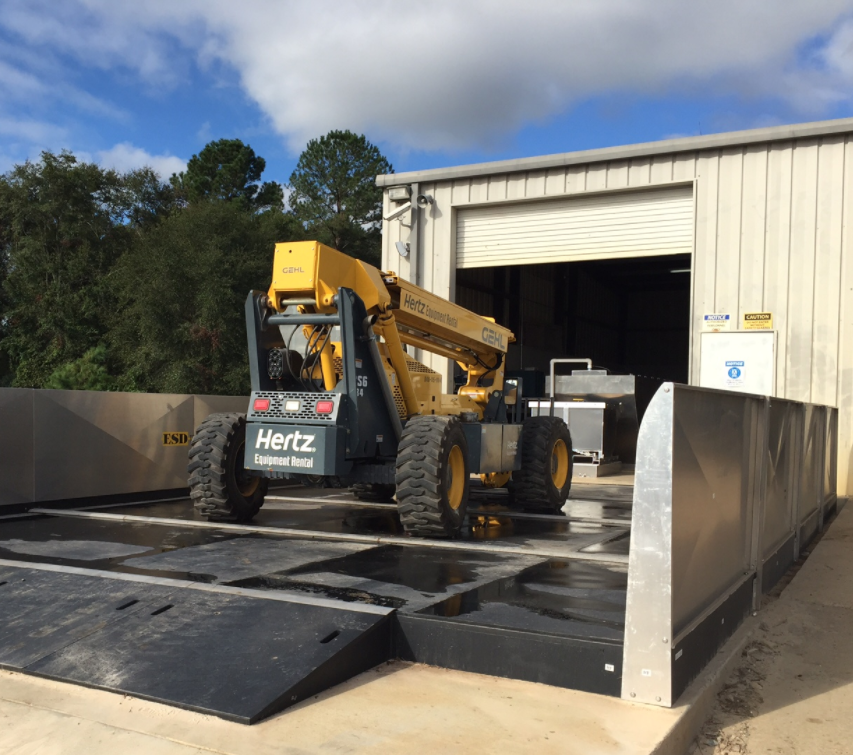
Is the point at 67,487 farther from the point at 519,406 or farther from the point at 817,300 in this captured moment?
the point at 817,300

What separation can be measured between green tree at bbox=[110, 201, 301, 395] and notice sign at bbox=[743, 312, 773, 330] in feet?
79.5

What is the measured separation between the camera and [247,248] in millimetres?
37812

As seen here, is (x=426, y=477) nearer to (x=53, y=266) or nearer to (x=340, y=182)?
(x=53, y=266)

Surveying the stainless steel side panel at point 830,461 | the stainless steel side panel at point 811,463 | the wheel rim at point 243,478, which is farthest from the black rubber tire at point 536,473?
the stainless steel side panel at point 830,461

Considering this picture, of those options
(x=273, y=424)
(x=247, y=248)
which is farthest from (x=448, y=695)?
(x=247, y=248)

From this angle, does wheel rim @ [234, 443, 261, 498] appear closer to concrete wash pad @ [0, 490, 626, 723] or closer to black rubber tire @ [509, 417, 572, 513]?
concrete wash pad @ [0, 490, 626, 723]

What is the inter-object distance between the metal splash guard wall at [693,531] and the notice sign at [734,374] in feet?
29.1

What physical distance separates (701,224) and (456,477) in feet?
31.7

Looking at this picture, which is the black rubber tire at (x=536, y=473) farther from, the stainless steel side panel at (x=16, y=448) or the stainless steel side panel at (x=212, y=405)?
the stainless steel side panel at (x=16, y=448)

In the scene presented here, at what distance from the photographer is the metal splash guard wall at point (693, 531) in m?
4.02

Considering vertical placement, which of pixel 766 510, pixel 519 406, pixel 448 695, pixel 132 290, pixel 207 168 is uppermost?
pixel 207 168

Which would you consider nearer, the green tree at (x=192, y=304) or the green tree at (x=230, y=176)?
the green tree at (x=192, y=304)

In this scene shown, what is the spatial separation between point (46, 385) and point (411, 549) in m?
35.0

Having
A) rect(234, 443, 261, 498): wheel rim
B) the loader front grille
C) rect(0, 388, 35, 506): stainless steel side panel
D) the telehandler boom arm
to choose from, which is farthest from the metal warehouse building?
rect(0, 388, 35, 506): stainless steel side panel
